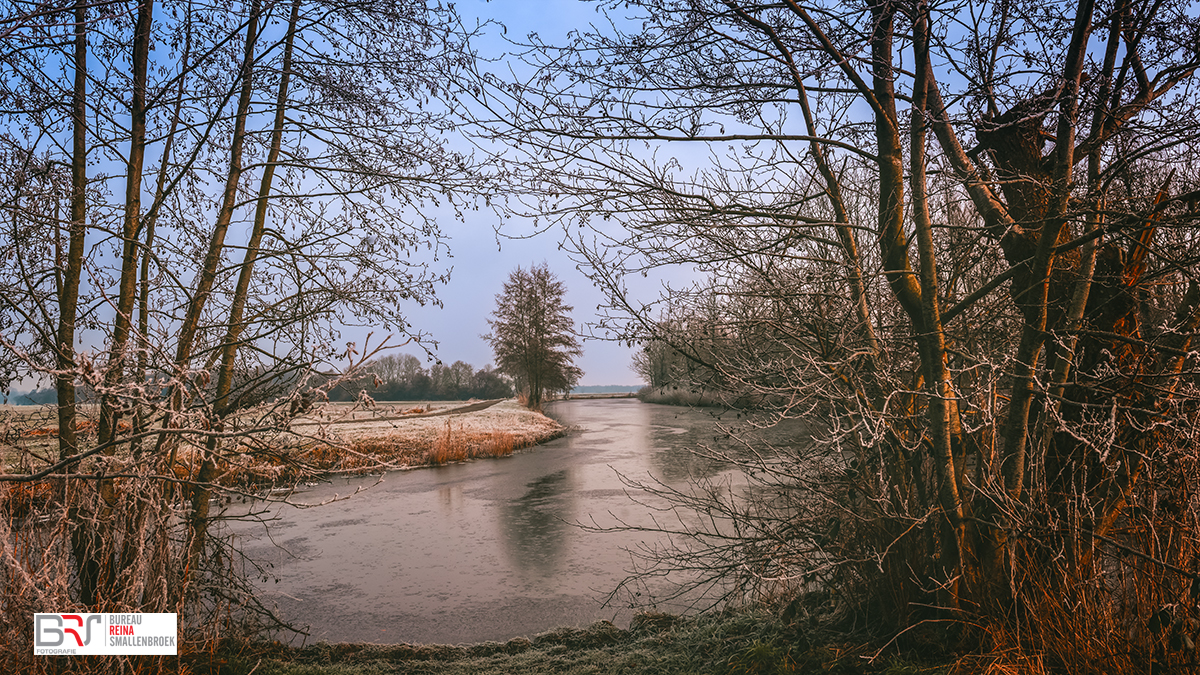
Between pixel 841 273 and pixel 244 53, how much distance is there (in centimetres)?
488

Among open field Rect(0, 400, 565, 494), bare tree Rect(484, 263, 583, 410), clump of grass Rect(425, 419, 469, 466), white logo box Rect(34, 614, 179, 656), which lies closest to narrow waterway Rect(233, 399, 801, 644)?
open field Rect(0, 400, 565, 494)

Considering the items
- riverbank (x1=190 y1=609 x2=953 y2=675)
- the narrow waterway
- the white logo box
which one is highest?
the white logo box

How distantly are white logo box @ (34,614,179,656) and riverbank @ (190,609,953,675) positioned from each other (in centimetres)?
56

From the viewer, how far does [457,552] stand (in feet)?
28.5

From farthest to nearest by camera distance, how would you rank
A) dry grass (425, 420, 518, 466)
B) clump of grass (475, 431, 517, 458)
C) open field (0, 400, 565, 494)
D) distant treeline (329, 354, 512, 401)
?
distant treeline (329, 354, 512, 401) → clump of grass (475, 431, 517, 458) → dry grass (425, 420, 518, 466) → open field (0, 400, 565, 494)

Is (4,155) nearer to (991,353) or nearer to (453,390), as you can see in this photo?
(991,353)

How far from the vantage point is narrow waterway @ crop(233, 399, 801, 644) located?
630cm

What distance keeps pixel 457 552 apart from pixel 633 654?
4.41 m

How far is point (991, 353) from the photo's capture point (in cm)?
411

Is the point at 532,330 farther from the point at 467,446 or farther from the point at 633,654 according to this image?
the point at 633,654

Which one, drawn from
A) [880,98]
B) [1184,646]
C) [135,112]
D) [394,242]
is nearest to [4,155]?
[135,112]

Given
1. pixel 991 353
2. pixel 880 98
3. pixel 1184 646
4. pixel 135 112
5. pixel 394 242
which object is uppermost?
pixel 135 112

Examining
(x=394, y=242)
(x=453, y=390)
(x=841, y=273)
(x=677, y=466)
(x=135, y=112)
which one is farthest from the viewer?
(x=453, y=390)

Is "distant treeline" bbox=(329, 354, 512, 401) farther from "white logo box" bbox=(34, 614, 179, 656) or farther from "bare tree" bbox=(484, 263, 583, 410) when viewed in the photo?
"white logo box" bbox=(34, 614, 179, 656)
